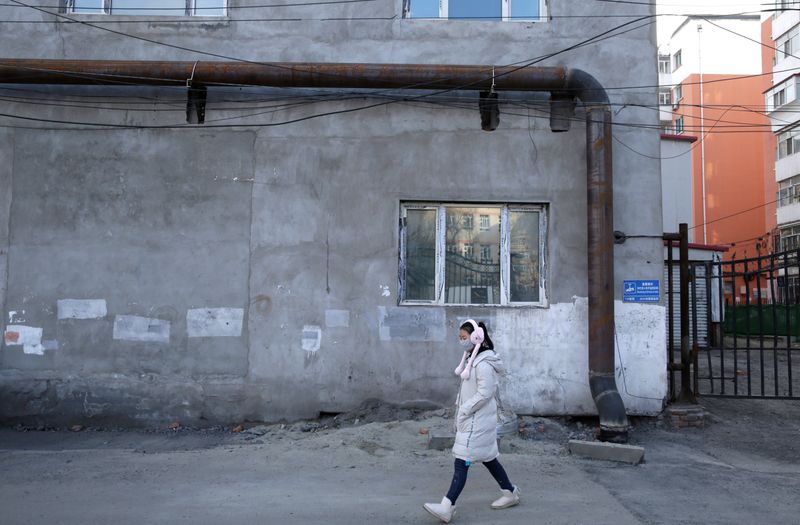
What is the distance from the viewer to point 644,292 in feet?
27.5

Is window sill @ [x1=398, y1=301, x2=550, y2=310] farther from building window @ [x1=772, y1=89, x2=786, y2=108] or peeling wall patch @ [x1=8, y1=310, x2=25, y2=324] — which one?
building window @ [x1=772, y1=89, x2=786, y2=108]

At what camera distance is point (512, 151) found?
28.3 ft

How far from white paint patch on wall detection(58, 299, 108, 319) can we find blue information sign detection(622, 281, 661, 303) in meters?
7.06

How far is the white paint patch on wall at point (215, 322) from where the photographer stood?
8492mm

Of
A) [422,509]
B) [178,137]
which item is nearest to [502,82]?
[178,137]

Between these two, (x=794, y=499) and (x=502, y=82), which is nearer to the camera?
(x=794, y=499)

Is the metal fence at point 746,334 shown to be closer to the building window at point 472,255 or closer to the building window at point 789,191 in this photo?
the building window at point 472,255

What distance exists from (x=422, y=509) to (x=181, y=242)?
507 centimetres

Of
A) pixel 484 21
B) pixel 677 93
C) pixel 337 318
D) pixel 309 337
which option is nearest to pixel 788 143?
pixel 677 93

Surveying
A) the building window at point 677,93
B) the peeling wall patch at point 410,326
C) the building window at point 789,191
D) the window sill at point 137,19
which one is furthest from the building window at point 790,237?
the window sill at point 137,19

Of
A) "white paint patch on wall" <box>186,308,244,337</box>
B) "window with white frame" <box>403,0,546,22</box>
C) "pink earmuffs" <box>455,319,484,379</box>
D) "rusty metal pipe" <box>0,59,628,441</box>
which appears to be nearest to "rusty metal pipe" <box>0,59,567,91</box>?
"rusty metal pipe" <box>0,59,628,441</box>

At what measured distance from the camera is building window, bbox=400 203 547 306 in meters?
8.66

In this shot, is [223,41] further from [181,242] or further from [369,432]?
[369,432]

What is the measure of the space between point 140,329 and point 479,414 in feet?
17.7
